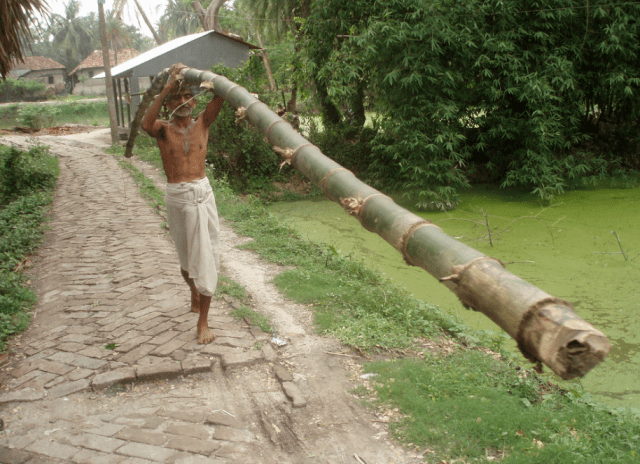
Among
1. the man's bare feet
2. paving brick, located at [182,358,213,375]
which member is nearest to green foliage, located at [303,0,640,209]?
the man's bare feet

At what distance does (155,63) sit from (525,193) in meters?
10.7

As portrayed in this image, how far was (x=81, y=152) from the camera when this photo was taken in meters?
13.3

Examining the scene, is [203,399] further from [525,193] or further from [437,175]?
[525,193]

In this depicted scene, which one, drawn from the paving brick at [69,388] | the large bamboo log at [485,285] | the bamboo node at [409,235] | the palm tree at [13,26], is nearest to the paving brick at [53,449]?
the paving brick at [69,388]

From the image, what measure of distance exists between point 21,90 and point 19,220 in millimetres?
30345

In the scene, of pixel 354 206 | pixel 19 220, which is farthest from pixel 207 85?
pixel 19 220

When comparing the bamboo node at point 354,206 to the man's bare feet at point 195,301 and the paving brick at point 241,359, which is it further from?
the man's bare feet at point 195,301

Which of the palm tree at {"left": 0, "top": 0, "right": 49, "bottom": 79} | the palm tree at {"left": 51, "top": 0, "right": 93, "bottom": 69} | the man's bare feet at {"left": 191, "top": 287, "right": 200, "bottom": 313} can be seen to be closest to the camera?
the man's bare feet at {"left": 191, "top": 287, "right": 200, "bottom": 313}

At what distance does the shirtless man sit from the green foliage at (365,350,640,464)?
4.56ft

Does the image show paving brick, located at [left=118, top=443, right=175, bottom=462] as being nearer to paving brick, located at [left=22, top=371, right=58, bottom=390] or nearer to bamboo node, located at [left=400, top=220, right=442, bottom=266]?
paving brick, located at [left=22, top=371, right=58, bottom=390]

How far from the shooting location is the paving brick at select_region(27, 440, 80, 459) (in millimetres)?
2648

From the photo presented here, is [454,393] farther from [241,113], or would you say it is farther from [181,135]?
[181,135]

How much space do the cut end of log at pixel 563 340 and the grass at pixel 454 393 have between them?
1.72m

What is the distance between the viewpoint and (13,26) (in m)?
7.25
